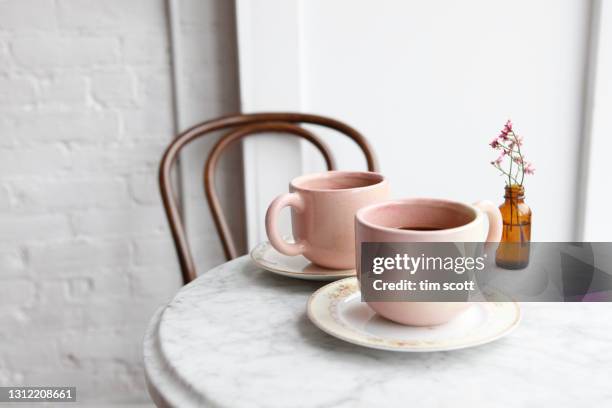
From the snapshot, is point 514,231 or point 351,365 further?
point 514,231

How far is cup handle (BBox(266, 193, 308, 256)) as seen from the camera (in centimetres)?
75

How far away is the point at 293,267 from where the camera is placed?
81cm

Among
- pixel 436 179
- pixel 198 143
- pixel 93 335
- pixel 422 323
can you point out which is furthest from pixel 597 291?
pixel 93 335

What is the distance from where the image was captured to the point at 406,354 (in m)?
0.60

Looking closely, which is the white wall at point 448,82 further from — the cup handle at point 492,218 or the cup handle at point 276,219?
the cup handle at point 492,218

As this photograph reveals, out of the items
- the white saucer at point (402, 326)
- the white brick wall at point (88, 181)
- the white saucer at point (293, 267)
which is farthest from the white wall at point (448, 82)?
the white saucer at point (402, 326)

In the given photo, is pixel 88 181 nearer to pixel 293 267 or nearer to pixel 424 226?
pixel 293 267

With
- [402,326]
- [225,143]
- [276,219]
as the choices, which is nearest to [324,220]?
[276,219]

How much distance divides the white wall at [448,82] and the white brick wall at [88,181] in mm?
234

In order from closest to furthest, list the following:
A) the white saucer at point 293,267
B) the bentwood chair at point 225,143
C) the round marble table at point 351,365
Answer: the round marble table at point 351,365, the white saucer at point 293,267, the bentwood chair at point 225,143

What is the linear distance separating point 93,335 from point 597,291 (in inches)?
45.1

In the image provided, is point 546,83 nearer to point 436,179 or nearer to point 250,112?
point 436,179

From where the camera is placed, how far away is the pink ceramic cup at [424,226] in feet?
1.94

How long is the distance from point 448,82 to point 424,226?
0.82 meters
